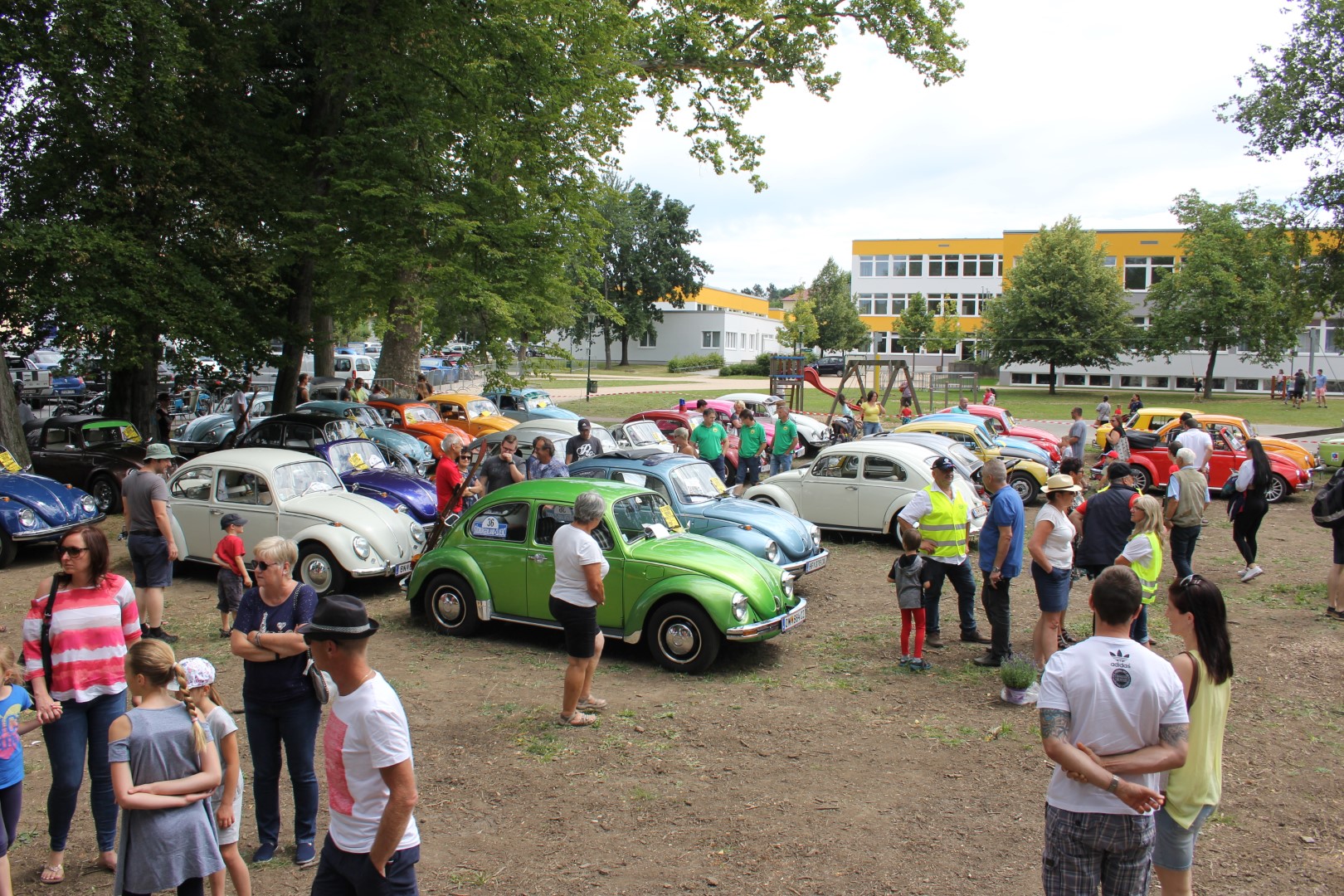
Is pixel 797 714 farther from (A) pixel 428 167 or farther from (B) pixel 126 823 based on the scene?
(A) pixel 428 167

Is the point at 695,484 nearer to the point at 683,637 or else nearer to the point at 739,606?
the point at 683,637

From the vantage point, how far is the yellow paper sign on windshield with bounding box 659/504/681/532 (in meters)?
8.86

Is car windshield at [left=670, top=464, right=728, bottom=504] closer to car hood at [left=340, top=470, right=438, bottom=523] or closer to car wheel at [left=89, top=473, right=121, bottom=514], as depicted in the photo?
car hood at [left=340, top=470, right=438, bottom=523]

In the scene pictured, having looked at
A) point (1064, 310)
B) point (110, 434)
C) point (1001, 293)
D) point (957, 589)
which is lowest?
Answer: point (957, 589)

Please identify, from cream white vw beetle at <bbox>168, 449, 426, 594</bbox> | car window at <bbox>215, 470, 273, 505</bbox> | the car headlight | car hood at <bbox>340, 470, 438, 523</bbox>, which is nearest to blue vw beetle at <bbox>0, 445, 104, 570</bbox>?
cream white vw beetle at <bbox>168, 449, 426, 594</bbox>

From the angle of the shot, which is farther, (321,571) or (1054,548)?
(321,571)

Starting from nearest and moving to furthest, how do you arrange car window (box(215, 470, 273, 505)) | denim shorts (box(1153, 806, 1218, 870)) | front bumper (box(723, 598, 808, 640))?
1. denim shorts (box(1153, 806, 1218, 870))
2. front bumper (box(723, 598, 808, 640))
3. car window (box(215, 470, 273, 505))

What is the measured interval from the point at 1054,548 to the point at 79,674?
665cm

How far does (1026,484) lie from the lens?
16.7m

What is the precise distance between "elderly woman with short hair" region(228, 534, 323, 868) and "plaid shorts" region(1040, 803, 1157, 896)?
11.8 ft

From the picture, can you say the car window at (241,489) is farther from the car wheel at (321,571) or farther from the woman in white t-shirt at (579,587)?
the woman in white t-shirt at (579,587)

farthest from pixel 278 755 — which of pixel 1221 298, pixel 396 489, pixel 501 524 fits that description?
pixel 1221 298

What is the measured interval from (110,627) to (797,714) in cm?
476

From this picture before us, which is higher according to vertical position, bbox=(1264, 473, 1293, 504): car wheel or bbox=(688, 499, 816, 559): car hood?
bbox=(688, 499, 816, 559): car hood
